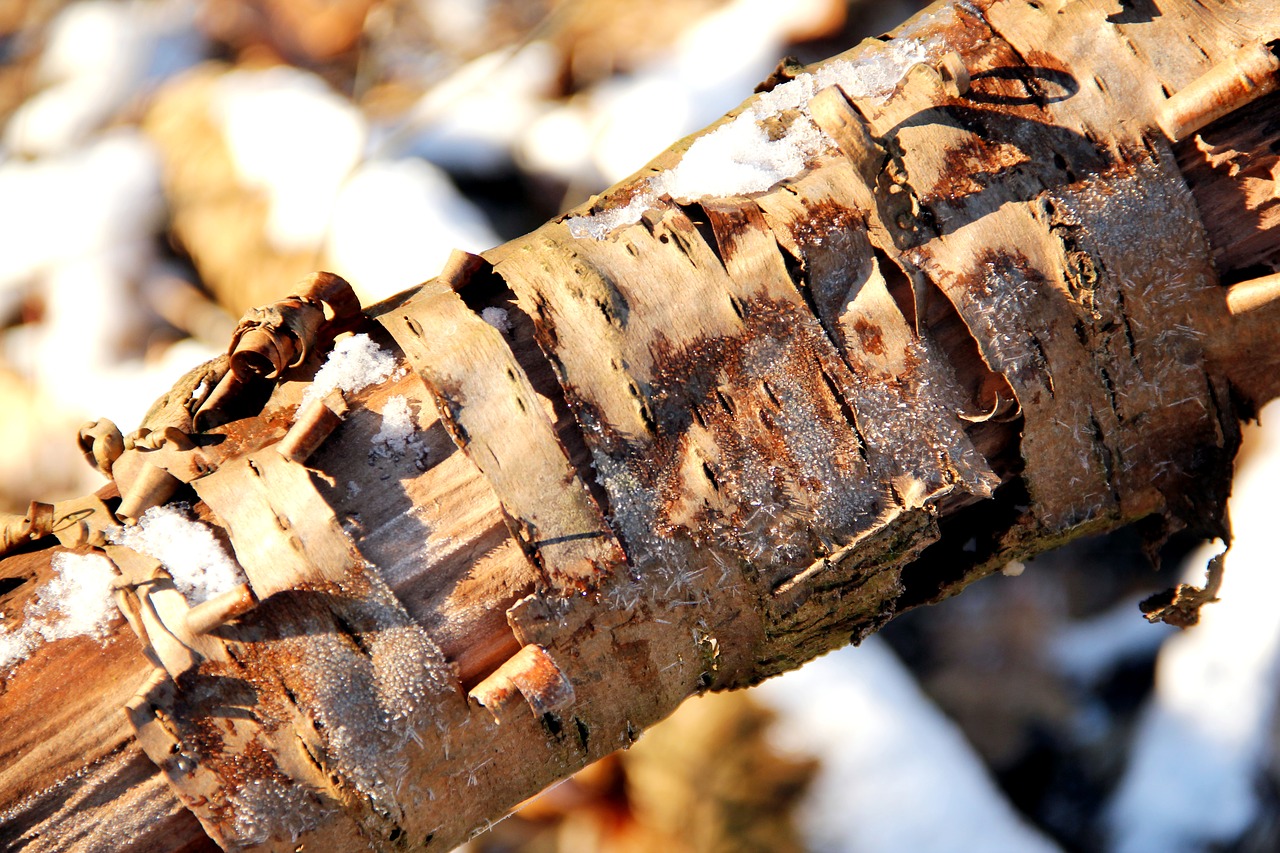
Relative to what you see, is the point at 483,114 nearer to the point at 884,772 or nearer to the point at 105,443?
the point at 105,443

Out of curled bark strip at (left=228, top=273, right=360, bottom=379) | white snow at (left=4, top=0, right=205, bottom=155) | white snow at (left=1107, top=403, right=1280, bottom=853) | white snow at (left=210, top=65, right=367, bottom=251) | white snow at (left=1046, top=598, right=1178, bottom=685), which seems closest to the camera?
curled bark strip at (left=228, top=273, right=360, bottom=379)

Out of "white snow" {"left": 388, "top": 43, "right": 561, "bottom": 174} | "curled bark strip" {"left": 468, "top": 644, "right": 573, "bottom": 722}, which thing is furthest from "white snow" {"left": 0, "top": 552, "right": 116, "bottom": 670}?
"white snow" {"left": 388, "top": 43, "right": 561, "bottom": 174}

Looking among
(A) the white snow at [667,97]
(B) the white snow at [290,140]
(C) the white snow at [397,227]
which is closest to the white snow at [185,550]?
(C) the white snow at [397,227]

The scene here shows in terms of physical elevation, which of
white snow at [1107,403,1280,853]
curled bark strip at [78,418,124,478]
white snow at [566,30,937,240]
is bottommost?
white snow at [1107,403,1280,853]

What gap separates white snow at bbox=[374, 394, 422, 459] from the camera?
2.54 ft

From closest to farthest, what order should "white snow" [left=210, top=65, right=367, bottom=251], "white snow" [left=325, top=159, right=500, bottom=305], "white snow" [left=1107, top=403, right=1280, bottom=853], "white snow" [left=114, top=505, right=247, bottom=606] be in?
"white snow" [left=114, top=505, right=247, bottom=606] < "white snow" [left=1107, top=403, right=1280, bottom=853] < "white snow" [left=325, top=159, right=500, bottom=305] < "white snow" [left=210, top=65, right=367, bottom=251]

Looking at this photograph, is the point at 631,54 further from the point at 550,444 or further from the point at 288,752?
the point at 288,752

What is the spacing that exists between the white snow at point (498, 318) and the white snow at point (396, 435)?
11 cm

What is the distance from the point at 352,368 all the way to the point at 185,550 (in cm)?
21

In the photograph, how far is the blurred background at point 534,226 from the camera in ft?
A: 5.34

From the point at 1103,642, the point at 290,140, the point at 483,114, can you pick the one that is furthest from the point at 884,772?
the point at 290,140

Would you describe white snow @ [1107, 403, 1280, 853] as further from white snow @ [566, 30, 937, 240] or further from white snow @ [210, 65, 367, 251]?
white snow @ [210, 65, 367, 251]

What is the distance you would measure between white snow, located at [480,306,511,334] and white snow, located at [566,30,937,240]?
12 centimetres

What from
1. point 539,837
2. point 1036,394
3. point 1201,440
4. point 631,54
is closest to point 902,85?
point 1036,394
